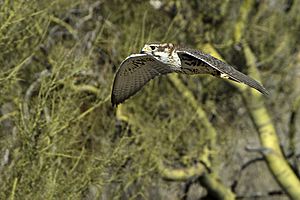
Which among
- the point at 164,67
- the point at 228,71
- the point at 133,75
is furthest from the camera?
the point at 133,75

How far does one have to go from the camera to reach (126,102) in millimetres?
11984

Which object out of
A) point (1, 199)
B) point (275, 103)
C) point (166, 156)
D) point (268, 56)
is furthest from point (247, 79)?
point (275, 103)

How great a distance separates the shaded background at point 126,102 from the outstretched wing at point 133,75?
0.75m

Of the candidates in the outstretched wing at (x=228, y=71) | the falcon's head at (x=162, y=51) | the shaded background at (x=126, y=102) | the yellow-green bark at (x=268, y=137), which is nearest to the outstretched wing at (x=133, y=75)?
the falcon's head at (x=162, y=51)

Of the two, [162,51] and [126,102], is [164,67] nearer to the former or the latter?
[162,51]

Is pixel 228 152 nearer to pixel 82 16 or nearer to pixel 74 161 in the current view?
pixel 82 16

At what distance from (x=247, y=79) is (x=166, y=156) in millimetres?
6188

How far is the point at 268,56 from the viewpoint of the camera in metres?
14.6

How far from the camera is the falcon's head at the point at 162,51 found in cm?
702

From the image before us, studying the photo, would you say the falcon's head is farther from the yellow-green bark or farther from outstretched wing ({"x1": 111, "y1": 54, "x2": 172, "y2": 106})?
the yellow-green bark

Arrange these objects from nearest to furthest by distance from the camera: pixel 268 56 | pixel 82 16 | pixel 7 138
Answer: pixel 7 138
pixel 82 16
pixel 268 56

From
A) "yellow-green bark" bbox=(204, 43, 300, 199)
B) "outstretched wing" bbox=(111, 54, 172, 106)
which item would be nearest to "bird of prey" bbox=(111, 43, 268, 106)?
"outstretched wing" bbox=(111, 54, 172, 106)

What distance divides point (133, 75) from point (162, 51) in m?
1.09

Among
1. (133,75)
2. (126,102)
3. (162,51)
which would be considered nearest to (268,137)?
(126,102)
